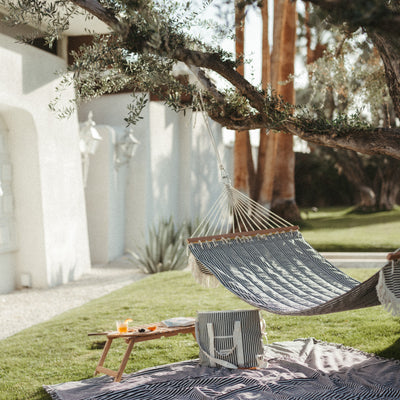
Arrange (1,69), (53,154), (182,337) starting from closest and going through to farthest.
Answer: (182,337)
(1,69)
(53,154)

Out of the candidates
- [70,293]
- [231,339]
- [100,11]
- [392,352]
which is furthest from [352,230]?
[100,11]

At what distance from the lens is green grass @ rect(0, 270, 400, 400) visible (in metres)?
3.48

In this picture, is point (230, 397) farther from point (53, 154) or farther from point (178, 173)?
point (178, 173)

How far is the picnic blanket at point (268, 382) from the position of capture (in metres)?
2.85

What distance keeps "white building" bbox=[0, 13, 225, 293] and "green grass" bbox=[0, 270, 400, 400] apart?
4.59 ft

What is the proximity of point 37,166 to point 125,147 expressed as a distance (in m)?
2.28

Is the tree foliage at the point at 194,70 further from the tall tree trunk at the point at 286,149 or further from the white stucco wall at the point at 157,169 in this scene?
the tall tree trunk at the point at 286,149

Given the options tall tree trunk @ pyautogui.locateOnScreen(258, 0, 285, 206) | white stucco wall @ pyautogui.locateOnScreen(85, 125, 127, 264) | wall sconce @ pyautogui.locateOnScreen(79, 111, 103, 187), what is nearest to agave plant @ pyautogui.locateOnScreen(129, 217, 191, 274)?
white stucco wall @ pyautogui.locateOnScreen(85, 125, 127, 264)

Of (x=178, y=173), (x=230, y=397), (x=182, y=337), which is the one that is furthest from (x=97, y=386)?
(x=178, y=173)

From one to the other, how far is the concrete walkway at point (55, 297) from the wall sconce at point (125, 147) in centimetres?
174

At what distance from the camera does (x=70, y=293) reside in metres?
6.30

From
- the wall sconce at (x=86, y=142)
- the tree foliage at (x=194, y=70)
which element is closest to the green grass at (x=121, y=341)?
the tree foliage at (x=194, y=70)

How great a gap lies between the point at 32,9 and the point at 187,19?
0.84 metres

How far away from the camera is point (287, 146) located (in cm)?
1037
